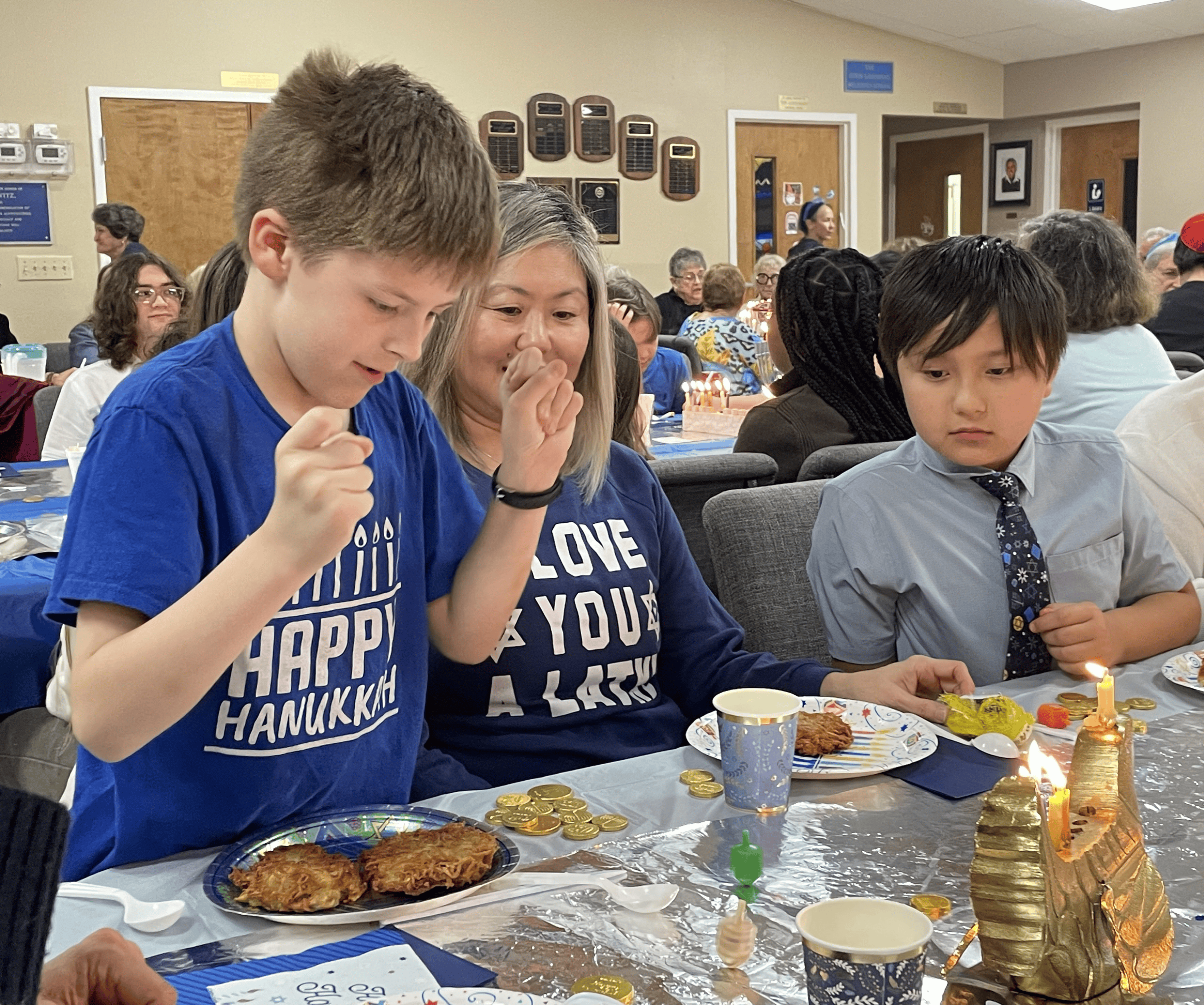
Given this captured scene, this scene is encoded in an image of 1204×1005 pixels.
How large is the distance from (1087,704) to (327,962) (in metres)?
0.95

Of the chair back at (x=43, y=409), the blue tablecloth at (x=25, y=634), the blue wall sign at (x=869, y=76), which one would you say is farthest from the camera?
the blue wall sign at (x=869, y=76)

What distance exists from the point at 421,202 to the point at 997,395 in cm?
97

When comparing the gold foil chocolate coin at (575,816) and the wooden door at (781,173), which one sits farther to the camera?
the wooden door at (781,173)

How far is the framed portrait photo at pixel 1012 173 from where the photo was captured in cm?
1255

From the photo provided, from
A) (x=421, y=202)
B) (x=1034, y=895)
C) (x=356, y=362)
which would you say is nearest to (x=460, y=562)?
(x=356, y=362)

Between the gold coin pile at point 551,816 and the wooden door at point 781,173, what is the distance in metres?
10.00

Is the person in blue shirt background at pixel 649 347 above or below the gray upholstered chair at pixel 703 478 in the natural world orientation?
above

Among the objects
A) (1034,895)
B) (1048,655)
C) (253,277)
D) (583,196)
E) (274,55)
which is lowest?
(1048,655)

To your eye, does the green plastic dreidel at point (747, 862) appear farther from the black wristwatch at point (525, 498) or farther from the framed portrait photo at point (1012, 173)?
the framed portrait photo at point (1012, 173)

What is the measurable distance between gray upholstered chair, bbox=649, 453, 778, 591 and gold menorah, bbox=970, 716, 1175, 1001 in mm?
1794

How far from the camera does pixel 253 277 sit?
1166 millimetres

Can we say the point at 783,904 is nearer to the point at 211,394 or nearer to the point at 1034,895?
the point at 1034,895

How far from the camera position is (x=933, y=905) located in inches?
38.1

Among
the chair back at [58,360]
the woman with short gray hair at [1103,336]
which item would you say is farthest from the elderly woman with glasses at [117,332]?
the chair back at [58,360]
